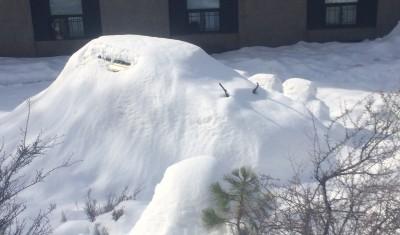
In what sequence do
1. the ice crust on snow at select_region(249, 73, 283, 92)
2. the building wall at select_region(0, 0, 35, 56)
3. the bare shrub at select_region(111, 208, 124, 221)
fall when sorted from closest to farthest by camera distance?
the bare shrub at select_region(111, 208, 124, 221) < the ice crust on snow at select_region(249, 73, 283, 92) < the building wall at select_region(0, 0, 35, 56)

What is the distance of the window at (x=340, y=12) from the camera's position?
14.1 metres

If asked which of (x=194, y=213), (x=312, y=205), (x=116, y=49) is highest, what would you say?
(x=116, y=49)

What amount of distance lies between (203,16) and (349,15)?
3.96m

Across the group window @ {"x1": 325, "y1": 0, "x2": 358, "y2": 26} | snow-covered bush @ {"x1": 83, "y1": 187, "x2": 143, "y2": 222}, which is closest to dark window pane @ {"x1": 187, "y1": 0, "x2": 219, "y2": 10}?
window @ {"x1": 325, "y1": 0, "x2": 358, "y2": 26}

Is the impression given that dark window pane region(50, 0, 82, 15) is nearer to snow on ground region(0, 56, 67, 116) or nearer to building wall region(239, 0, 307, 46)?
snow on ground region(0, 56, 67, 116)

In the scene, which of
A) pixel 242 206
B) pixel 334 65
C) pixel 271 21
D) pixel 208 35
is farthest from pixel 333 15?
pixel 242 206

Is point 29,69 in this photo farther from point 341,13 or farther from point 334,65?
point 341,13

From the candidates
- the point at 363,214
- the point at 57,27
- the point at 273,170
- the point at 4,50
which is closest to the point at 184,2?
the point at 57,27

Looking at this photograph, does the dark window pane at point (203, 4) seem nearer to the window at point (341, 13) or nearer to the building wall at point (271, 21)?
the building wall at point (271, 21)

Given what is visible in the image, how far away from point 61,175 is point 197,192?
→ 263 centimetres

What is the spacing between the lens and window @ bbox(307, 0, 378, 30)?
14.1 meters

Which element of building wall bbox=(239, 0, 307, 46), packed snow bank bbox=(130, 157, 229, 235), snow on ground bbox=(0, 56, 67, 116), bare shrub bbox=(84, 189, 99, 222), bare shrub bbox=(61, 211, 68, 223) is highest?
building wall bbox=(239, 0, 307, 46)

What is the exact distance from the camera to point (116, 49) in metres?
6.82

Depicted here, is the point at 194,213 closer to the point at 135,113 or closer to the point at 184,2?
the point at 135,113
